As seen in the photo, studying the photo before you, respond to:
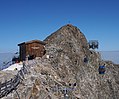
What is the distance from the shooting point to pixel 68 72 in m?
69.8

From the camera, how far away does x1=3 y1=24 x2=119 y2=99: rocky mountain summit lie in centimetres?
4441

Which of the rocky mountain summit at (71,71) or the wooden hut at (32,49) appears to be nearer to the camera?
the rocky mountain summit at (71,71)

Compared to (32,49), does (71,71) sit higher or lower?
lower

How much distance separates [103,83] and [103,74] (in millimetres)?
4929

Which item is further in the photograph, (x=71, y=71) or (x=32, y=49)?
(x=71, y=71)

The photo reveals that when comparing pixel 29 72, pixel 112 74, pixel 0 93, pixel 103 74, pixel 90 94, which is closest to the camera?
pixel 0 93

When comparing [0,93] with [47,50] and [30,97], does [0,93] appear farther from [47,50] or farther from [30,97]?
[47,50]

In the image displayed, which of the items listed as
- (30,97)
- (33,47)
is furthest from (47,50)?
(30,97)

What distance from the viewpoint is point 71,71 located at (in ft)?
239

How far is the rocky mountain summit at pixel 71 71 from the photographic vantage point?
4441 centimetres

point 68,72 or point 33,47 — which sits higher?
point 33,47

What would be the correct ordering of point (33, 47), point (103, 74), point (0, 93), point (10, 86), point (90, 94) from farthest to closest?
1. point (103, 74)
2. point (90, 94)
3. point (33, 47)
4. point (10, 86)
5. point (0, 93)

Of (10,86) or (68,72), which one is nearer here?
(10,86)

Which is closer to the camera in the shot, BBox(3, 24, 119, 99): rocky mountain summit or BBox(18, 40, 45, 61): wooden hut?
BBox(3, 24, 119, 99): rocky mountain summit
